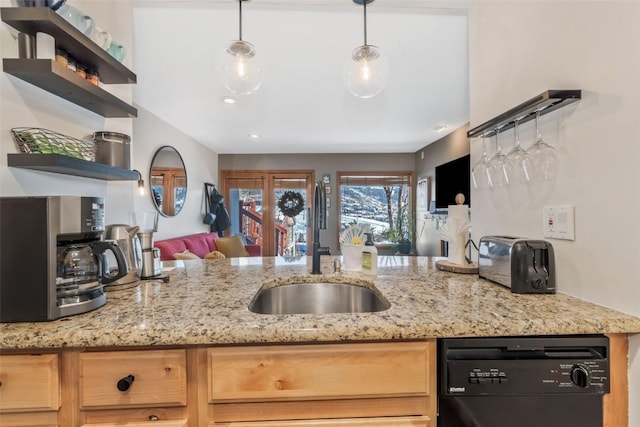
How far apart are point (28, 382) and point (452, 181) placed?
4.48 metres

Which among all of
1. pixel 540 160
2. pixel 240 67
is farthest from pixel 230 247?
pixel 540 160

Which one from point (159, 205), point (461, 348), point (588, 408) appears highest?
point (159, 205)

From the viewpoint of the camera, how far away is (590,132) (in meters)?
0.90

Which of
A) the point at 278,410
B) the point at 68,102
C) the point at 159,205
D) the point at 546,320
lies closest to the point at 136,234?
the point at 68,102

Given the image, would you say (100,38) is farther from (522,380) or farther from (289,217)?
(289,217)

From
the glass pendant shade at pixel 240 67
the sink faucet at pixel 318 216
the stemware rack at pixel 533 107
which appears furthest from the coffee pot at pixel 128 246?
the stemware rack at pixel 533 107

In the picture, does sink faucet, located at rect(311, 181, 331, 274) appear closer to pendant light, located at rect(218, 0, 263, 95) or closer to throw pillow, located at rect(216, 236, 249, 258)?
pendant light, located at rect(218, 0, 263, 95)

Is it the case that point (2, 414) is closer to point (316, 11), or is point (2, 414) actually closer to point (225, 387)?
point (225, 387)

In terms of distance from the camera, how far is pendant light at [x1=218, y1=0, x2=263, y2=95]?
4.59ft

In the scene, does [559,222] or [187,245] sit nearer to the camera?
[559,222]

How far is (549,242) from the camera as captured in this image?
1.05 metres

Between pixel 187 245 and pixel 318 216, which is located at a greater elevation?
pixel 318 216

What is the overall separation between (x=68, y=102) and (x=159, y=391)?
1.14 meters

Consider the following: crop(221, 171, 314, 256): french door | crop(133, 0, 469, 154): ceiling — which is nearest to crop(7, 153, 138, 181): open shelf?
crop(133, 0, 469, 154): ceiling
